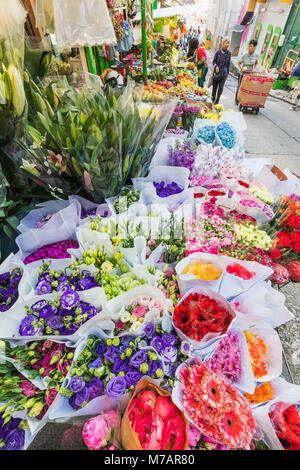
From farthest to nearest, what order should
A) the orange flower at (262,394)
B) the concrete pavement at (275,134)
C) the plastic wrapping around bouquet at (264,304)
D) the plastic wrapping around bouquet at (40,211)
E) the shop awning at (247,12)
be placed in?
the shop awning at (247,12) → the concrete pavement at (275,134) → the plastic wrapping around bouquet at (40,211) → the plastic wrapping around bouquet at (264,304) → the orange flower at (262,394)

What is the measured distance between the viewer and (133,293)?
3.17ft

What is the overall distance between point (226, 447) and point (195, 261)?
70 centimetres

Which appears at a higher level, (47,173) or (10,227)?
(47,173)

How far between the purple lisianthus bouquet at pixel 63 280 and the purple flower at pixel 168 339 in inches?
14.3

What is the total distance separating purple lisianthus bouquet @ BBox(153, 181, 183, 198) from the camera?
1.57 metres

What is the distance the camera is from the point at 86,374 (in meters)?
0.86

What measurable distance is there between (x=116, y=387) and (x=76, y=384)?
0.14 meters

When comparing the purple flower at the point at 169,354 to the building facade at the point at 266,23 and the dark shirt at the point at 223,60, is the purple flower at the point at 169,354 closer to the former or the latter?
the dark shirt at the point at 223,60

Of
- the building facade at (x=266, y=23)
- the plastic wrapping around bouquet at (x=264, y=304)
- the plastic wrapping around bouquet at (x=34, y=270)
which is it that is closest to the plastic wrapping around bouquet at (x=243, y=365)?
the plastic wrapping around bouquet at (x=264, y=304)

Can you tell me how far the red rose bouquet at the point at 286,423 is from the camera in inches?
33.5

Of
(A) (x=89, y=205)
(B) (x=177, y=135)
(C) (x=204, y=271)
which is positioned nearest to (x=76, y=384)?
(C) (x=204, y=271)

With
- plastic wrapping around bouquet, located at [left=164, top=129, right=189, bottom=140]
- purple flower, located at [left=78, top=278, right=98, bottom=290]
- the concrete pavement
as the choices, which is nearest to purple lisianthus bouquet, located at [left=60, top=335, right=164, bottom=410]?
purple flower, located at [left=78, top=278, right=98, bottom=290]
